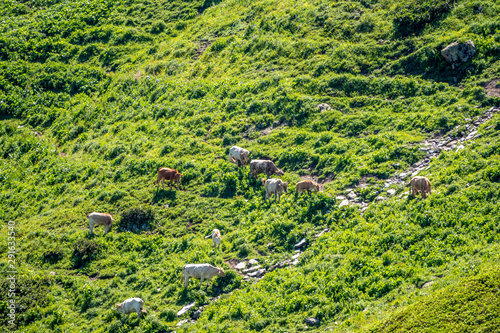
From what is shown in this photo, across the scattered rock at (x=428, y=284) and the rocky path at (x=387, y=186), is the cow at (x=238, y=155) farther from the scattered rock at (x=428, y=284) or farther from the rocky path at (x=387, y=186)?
the scattered rock at (x=428, y=284)

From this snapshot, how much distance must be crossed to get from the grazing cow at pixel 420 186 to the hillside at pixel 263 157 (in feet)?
1.48

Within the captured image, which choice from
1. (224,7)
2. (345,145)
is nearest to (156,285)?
(345,145)

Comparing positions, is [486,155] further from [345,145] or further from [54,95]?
[54,95]

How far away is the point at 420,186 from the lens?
20234 millimetres

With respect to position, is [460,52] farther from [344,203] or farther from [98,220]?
[98,220]

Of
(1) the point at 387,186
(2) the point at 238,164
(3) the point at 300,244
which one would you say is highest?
(2) the point at 238,164

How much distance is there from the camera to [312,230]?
69.4 feet

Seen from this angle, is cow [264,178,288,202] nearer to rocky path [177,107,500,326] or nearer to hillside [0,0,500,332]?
hillside [0,0,500,332]

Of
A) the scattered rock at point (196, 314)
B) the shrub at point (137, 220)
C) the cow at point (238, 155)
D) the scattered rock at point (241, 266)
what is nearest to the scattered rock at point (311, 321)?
the scattered rock at point (196, 314)

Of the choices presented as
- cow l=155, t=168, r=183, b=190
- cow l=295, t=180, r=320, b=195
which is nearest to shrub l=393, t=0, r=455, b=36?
cow l=295, t=180, r=320, b=195

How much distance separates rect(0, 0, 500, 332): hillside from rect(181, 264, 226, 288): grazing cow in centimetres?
50

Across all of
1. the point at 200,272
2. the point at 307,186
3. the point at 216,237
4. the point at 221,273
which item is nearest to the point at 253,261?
the point at 221,273

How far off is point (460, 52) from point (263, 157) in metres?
14.6

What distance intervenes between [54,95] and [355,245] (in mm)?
34868
